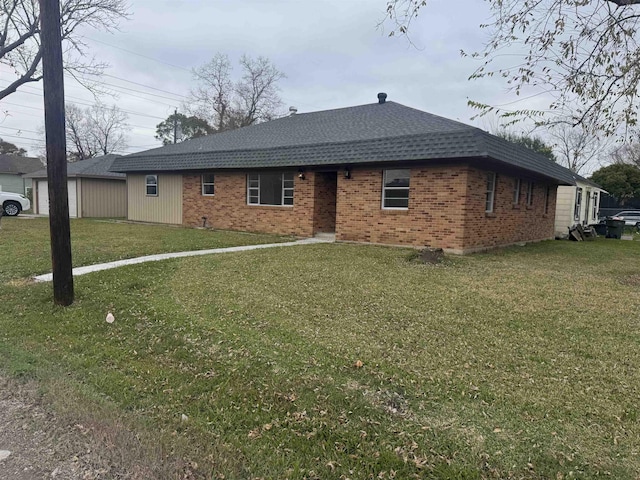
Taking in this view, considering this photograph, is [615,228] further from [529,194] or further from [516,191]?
[516,191]

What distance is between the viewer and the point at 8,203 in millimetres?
22891

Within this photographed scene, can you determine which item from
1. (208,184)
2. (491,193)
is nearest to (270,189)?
(208,184)

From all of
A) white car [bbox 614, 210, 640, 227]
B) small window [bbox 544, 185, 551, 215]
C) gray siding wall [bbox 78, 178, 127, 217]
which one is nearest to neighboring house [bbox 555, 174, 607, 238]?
small window [bbox 544, 185, 551, 215]

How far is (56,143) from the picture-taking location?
18.2ft

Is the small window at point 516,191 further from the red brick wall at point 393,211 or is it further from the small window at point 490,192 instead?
the small window at point 490,192

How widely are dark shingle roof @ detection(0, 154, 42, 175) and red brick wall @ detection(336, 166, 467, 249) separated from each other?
46.7m

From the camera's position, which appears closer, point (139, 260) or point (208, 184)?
point (139, 260)

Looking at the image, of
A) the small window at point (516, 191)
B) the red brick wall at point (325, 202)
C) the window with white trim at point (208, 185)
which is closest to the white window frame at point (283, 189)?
the red brick wall at point (325, 202)

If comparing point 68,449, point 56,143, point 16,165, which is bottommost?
point 68,449

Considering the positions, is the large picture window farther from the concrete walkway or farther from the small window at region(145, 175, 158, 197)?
the small window at region(145, 175, 158, 197)

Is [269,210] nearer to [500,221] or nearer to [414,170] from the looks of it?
[414,170]

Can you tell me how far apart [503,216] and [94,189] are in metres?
Answer: 21.0

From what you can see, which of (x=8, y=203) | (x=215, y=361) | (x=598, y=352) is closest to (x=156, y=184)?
(x=8, y=203)

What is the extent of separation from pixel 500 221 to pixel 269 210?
7.71 meters
